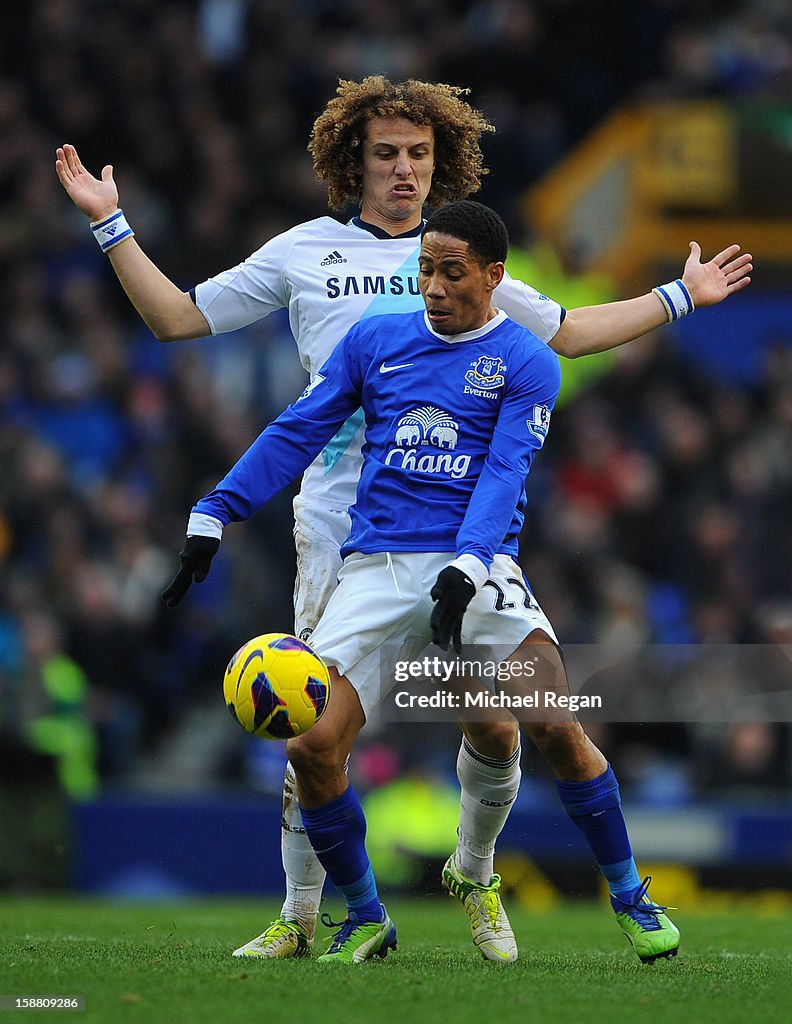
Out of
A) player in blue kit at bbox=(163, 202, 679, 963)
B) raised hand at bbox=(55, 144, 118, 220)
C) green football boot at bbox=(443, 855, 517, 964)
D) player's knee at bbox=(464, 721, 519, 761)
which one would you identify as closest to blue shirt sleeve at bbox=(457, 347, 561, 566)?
player in blue kit at bbox=(163, 202, 679, 963)

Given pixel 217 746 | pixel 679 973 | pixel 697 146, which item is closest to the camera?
pixel 679 973

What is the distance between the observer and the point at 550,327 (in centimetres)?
588

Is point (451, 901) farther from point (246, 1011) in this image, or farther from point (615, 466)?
point (246, 1011)

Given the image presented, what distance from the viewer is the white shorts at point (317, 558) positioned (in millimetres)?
5734

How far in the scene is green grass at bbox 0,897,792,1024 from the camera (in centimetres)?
423

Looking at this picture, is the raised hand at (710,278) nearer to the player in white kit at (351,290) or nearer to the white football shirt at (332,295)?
the player in white kit at (351,290)

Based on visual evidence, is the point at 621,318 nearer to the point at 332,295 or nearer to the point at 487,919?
the point at 332,295

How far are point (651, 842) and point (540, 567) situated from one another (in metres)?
2.22

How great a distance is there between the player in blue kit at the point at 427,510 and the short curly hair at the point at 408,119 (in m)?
0.82

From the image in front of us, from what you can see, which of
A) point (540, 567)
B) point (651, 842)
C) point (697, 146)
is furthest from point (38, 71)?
point (651, 842)

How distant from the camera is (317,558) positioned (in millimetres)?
5773

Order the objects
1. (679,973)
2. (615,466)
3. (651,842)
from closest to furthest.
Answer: (679,973)
(651,842)
(615,466)

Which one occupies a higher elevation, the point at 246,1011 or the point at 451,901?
the point at 246,1011

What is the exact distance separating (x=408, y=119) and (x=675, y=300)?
111cm
